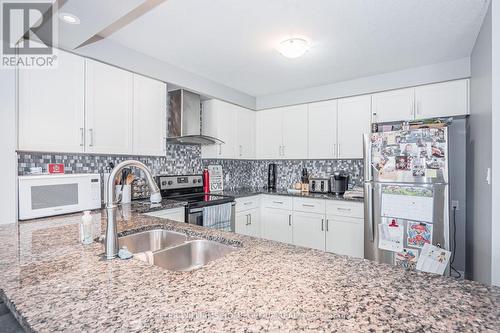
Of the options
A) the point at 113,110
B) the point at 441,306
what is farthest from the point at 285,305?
the point at 113,110

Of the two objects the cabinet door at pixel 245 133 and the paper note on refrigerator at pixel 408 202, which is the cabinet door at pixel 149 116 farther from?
the paper note on refrigerator at pixel 408 202

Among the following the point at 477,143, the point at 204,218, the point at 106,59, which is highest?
the point at 106,59

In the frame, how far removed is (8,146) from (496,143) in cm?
312

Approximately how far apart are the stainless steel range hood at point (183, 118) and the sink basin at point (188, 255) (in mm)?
1752

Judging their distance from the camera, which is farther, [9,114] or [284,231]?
[284,231]

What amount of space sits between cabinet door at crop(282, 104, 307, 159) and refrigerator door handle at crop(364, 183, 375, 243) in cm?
123

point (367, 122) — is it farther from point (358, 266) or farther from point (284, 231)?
point (358, 266)

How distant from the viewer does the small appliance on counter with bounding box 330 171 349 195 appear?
3402mm

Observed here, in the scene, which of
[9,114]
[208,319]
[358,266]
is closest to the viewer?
[208,319]

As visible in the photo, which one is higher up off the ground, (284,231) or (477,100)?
(477,100)

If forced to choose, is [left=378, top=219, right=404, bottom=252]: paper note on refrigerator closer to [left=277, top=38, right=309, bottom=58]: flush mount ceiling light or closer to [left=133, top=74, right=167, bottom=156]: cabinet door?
[left=277, top=38, right=309, bottom=58]: flush mount ceiling light

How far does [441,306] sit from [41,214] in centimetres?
230

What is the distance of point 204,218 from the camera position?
8.89 feet

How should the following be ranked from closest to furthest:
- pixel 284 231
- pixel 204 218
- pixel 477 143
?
pixel 477 143 < pixel 204 218 < pixel 284 231
